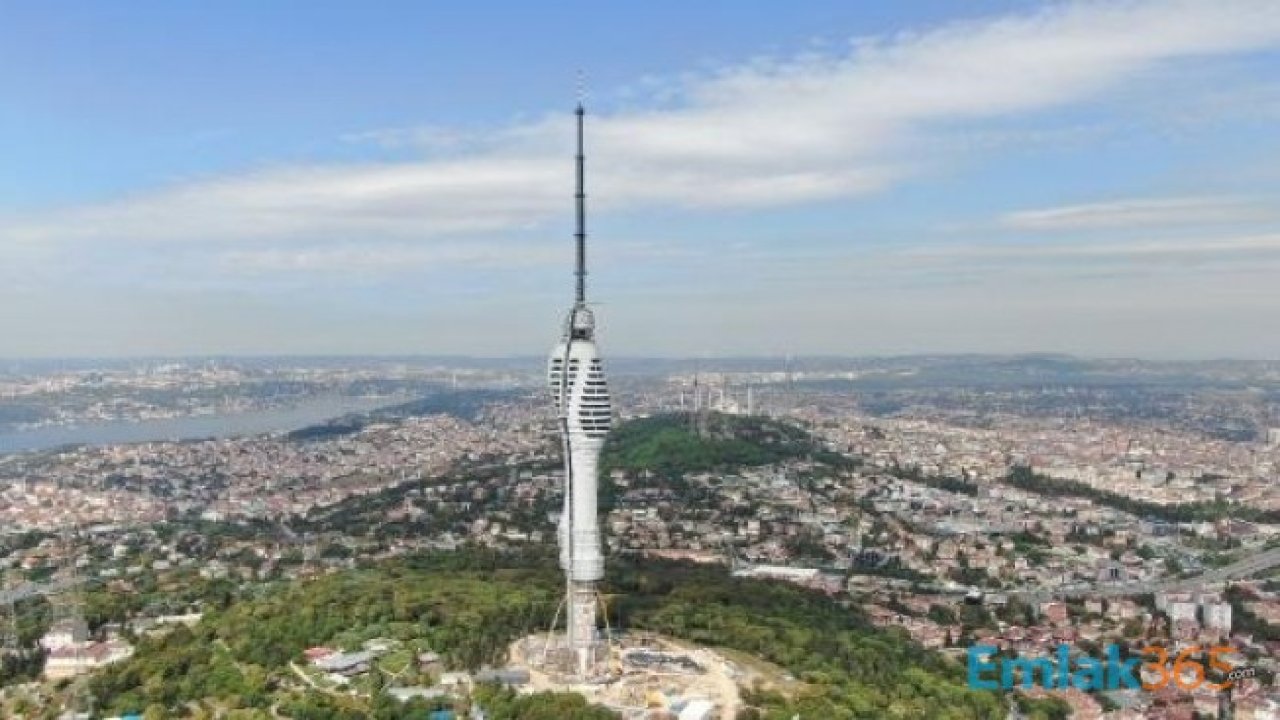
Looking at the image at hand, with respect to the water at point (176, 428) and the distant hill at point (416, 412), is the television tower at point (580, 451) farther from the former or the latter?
the water at point (176, 428)

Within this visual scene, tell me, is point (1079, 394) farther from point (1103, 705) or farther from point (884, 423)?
point (1103, 705)

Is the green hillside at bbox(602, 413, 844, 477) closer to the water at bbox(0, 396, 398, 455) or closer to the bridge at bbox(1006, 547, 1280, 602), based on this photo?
the bridge at bbox(1006, 547, 1280, 602)

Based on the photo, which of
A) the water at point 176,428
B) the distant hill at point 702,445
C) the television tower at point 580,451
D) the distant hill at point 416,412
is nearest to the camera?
the television tower at point 580,451

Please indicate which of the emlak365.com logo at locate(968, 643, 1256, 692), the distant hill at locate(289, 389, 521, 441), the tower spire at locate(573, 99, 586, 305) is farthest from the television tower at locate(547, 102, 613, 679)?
the distant hill at locate(289, 389, 521, 441)

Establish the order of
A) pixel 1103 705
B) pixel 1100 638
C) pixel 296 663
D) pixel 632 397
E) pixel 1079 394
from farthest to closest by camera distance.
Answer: pixel 1079 394
pixel 632 397
pixel 1100 638
pixel 1103 705
pixel 296 663

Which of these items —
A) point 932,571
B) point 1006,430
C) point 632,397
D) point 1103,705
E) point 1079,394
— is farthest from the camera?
point 1079,394

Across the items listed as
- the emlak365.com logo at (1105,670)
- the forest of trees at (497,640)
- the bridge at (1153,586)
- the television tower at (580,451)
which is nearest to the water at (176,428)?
the forest of trees at (497,640)

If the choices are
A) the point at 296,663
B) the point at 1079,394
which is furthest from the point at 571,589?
the point at 1079,394
